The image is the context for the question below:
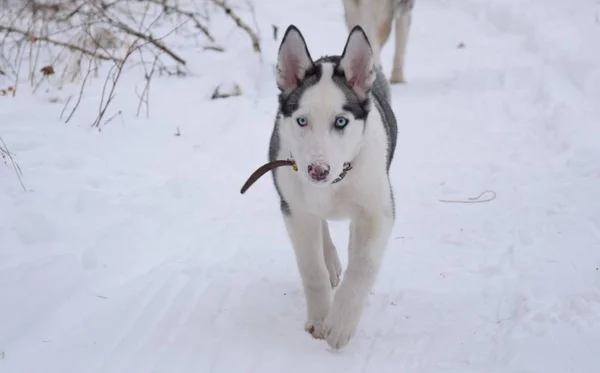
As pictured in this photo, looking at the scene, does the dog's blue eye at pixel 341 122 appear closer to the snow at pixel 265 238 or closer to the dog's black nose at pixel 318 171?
the dog's black nose at pixel 318 171

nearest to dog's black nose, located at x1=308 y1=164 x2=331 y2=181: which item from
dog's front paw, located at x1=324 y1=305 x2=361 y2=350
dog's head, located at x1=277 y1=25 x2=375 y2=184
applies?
dog's head, located at x1=277 y1=25 x2=375 y2=184

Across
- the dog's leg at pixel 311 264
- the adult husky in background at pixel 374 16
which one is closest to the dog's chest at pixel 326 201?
the dog's leg at pixel 311 264

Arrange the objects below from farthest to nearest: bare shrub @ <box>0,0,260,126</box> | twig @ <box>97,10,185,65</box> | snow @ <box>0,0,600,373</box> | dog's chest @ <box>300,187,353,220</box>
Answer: twig @ <box>97,10,185,65</box> < bare shrub @ <box>0,0,260,126</box> < dog's chest @ <box>300,187,353,220</box> < snow @ <box>0,0,600,373</box>

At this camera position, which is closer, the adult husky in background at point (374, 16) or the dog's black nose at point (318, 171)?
the dog's black nose at point (318, 171)

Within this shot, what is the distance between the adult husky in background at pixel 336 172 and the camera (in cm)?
267

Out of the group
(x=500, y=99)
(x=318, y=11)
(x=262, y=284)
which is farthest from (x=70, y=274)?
(x=318, y=11)

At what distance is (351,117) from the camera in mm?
2707

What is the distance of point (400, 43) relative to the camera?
301 inches

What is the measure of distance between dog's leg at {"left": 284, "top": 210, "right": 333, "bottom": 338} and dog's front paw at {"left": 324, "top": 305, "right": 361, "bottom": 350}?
19 centimetres

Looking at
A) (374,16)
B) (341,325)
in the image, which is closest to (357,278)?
(341,325)

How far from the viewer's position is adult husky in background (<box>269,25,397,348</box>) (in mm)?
2666

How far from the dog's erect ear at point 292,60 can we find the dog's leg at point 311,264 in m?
0.62

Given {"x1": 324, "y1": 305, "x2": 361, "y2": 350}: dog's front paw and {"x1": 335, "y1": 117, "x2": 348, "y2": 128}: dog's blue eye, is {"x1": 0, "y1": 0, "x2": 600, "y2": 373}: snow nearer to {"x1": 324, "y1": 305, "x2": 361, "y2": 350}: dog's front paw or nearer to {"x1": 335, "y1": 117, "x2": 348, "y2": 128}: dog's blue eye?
{"x1": 324, "y1": 305, "x2": 361, "y2": 350}: dog's front paw

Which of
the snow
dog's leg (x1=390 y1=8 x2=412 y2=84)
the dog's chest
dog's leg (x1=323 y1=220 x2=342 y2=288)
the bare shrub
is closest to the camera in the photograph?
the snow
